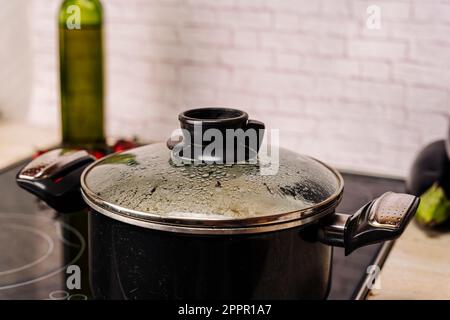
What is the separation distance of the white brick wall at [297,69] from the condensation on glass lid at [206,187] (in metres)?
0.73

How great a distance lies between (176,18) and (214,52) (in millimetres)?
129

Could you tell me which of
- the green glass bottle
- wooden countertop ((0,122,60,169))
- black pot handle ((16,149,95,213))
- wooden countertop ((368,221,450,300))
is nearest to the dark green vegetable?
wooden countertop ((368,221,450,300))

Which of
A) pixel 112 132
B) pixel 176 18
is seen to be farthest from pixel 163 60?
pixel 112 132

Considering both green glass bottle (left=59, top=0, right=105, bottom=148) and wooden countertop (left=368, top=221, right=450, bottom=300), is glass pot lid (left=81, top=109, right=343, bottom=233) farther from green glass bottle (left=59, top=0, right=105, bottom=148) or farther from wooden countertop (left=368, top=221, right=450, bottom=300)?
green glass bottle (left=59, top=0, right=105, bottom=148)

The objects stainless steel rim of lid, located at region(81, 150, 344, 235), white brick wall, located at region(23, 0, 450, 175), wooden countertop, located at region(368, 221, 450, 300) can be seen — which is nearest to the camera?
stainless steel rim of lid, located at region(81, 150, 344, 235)

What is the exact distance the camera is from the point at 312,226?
72 cm

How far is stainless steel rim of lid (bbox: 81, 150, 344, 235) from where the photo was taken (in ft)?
2.18

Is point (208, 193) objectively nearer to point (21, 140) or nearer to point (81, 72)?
point (81, 72)

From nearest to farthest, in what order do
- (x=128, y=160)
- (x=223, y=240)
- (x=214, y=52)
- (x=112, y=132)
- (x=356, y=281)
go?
(x=223, y=240) < (x=128, y=160) < (x=356, y=281) < (x=214, y=52) < (x=112, y=132)

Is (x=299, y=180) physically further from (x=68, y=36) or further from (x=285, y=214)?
(x=68, y=36)

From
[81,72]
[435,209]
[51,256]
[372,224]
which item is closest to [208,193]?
[372,224]

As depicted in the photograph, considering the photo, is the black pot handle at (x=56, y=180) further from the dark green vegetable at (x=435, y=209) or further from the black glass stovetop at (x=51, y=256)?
the dark green vegetable at (x=435, y=209)

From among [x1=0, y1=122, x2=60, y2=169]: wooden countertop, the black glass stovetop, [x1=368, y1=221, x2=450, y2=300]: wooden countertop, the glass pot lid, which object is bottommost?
[x1=368, y1=221, x2=450, y2=300]: wooden countertop

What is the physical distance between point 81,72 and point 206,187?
2.87 feet
